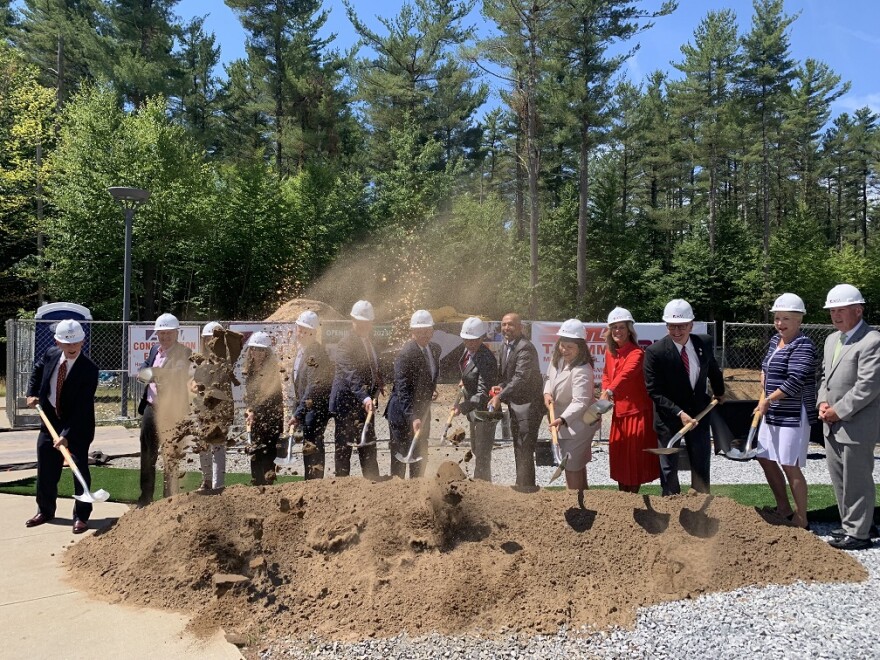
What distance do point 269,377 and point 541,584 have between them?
332cm

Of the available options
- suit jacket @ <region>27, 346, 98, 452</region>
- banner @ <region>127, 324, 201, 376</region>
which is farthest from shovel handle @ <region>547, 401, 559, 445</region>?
banner @ <region>127, 324, 201, 376</region>

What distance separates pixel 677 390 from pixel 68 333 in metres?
5.23

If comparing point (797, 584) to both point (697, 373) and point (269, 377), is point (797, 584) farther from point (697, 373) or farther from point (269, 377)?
point (269, 377)

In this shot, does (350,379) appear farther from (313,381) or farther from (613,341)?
(613,341)

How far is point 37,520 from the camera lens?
5.78 m

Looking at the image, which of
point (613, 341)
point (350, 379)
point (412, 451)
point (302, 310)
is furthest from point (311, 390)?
point (302, 310)

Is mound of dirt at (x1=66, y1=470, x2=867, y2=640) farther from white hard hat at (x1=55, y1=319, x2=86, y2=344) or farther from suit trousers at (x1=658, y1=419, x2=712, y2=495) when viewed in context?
white hard hat at (x1=55, y1=319, x2=86, y2=344)

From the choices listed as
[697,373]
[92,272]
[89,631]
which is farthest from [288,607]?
[92,272]

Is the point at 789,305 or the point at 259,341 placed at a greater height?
the point at 789,305

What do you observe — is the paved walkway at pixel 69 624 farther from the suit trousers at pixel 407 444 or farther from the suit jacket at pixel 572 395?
the suit jacket at pixel 572 395

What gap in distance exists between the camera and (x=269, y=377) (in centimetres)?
623

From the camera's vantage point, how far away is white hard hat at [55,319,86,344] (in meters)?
5.83

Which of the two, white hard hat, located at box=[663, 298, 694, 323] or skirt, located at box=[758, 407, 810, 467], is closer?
skirt, located at box=[758, 407, 810, 467]

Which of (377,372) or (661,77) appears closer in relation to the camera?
(377,372)
